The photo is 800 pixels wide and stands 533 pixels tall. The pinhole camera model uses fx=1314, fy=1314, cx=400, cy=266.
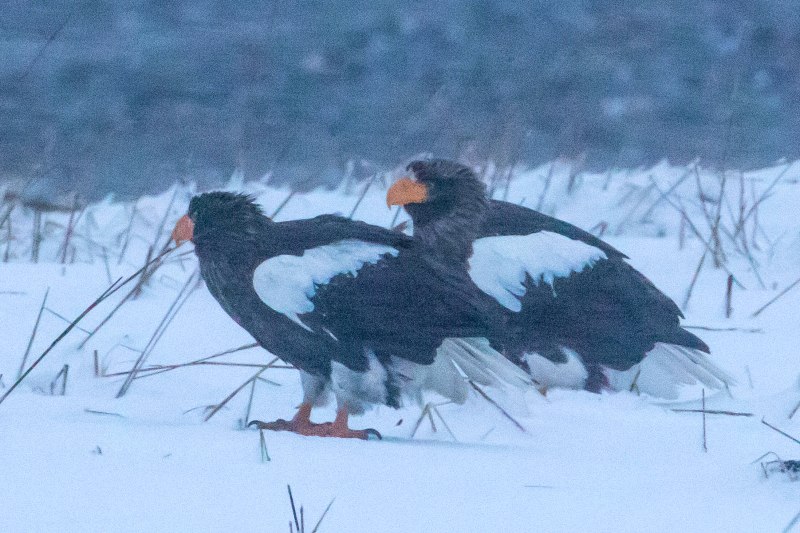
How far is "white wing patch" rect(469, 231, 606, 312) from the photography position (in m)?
3.34

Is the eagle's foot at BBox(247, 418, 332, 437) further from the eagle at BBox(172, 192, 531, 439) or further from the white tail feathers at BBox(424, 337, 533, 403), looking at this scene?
the white tail feathers at BBox(424, 337, 533, 403)

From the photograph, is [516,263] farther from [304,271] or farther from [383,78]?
[383,78]

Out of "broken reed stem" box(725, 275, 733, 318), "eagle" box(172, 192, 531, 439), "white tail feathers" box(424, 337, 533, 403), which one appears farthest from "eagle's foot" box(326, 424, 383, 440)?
"broken reed stem" box(725, 275, 733, 318)

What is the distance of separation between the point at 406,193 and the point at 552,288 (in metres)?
0.48

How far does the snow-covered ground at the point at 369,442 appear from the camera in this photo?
6.75 ft

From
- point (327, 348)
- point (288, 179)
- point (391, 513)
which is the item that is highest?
point (288, 179)

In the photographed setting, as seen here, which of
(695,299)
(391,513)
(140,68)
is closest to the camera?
(391,513)

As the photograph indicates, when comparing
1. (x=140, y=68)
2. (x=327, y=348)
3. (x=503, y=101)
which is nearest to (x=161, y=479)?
(x=327, y=348)

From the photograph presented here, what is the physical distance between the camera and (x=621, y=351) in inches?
140

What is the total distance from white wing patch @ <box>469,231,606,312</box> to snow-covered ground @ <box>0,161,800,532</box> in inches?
11.5

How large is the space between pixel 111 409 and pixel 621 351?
4.62ft

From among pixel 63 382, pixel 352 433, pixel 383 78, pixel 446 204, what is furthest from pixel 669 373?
pixel 383 78

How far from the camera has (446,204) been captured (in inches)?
131

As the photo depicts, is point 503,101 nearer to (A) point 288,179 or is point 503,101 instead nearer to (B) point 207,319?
(A) point 288,179
